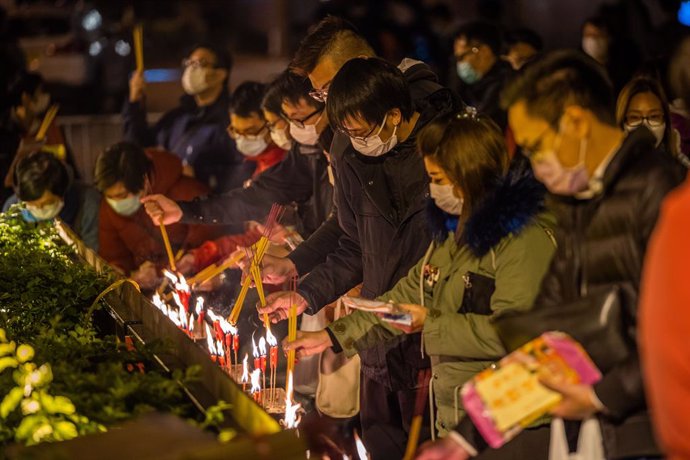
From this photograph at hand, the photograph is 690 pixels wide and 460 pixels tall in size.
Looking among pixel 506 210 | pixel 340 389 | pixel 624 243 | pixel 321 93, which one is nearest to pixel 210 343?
pixel 340 389

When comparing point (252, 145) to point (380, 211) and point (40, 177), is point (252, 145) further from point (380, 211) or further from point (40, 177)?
point (380, 211)

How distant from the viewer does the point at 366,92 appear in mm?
5215

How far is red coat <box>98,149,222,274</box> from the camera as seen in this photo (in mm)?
8367

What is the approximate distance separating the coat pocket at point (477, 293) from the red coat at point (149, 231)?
4101mm

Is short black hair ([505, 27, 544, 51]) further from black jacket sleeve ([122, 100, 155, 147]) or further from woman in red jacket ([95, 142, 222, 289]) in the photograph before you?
woman in red jacket ([95, 142, 222, 289])

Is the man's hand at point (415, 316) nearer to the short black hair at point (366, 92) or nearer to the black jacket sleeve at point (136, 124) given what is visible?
the short black hair at point (366, 92)

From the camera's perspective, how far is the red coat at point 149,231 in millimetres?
8367

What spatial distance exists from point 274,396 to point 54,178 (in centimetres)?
371

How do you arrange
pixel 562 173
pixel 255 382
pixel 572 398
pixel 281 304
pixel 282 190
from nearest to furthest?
1. pixel 572 398
2. pixel 562 173
3. pixel 255 382
4. pixel 281 304
5. pixel 282 190

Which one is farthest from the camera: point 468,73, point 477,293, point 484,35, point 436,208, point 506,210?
point 468,73

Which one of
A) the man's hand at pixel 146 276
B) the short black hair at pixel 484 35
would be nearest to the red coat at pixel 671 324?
the man's hand at pixel 146 276

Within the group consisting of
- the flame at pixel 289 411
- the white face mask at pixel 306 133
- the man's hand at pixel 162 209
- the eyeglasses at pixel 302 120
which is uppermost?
the eyeglasses at pixel 302 120

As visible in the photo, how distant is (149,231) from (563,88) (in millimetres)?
5177

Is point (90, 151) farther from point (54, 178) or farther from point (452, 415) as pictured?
point (452, 415)
